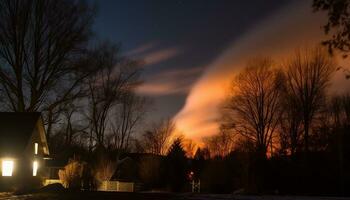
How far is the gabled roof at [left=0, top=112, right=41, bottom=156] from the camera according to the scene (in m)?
33.2

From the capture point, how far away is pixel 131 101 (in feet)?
189

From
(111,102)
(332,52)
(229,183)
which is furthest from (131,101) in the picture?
(332,52)

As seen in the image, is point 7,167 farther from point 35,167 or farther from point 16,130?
point 35,167

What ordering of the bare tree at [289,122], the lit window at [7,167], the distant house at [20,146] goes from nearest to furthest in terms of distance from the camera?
1. the lit window at [7,167]
2. the distant house at [20,146]
3. the bare tree at [289,122]

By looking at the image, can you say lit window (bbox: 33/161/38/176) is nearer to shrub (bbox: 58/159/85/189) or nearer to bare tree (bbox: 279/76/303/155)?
shrub (bbox: 58/159/85/189)

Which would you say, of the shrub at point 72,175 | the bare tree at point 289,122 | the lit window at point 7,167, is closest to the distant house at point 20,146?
the lit window at point 7,167

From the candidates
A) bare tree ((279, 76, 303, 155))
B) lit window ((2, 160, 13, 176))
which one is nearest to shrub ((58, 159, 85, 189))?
lit window ((2, 160, 13, 176))

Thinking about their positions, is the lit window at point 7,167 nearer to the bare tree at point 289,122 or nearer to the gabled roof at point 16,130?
the gabled roof at point 16,130

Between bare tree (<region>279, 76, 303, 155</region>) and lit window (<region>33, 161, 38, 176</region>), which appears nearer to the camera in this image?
lit window (<region>33, 161, 38, 176</region>)

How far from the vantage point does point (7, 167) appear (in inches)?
1286

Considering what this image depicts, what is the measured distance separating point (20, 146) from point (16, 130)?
1.83 m

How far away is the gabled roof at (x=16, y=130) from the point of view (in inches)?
1307

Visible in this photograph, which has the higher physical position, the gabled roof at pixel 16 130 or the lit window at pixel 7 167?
the gabled roof at pixel 16 130

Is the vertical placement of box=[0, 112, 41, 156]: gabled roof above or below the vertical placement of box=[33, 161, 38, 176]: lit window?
above
